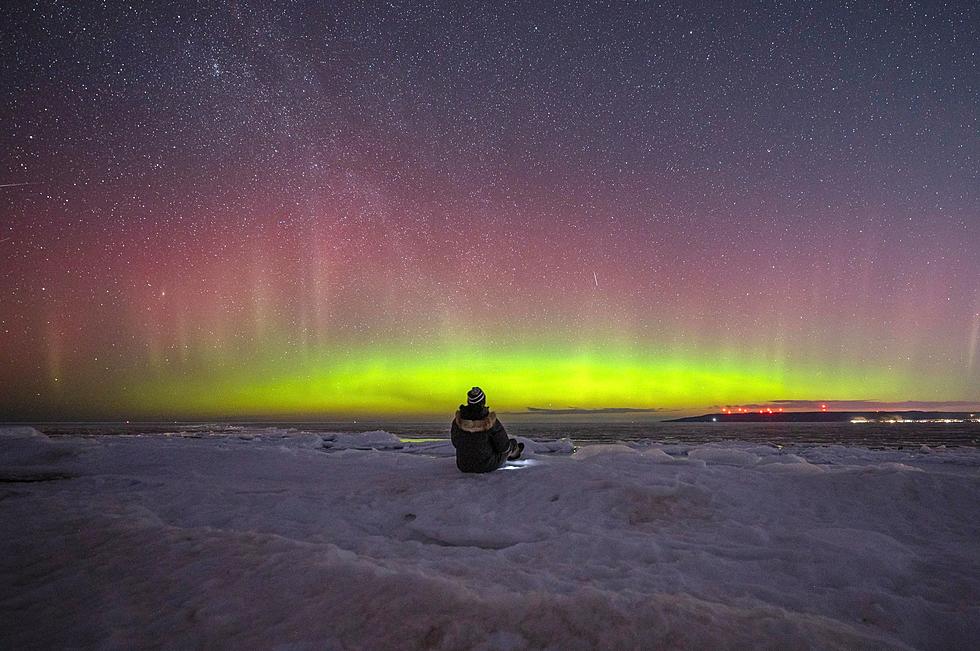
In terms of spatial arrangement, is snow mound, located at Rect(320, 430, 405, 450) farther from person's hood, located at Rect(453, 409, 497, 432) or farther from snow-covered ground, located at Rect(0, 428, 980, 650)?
person's hood, located at Rect(453, 409, 497, 432)

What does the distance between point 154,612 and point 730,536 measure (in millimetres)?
5567

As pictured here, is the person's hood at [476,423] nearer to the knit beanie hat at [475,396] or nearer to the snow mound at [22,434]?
the knit beanie hat at [475,396]

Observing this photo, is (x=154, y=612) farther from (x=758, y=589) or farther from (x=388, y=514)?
(x=758, y=589)

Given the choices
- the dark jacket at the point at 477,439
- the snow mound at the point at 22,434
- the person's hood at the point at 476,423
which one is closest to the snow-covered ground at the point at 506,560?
the dark jacket at the point at 477,439

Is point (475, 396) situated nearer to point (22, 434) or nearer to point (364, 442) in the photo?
point (364, 442)

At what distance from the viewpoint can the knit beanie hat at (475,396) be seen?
853 cm

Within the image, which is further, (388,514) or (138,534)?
(388,514)

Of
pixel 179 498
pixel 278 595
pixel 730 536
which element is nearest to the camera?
pixel 278 595

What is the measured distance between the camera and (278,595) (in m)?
3.16

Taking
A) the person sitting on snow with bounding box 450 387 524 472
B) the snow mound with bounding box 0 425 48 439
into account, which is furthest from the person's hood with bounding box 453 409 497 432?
the snow mound with bounding box 0 425 48 439

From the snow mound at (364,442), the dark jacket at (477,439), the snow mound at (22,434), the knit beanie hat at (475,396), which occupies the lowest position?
the snow mound at (364,442)

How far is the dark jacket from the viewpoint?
869 cm

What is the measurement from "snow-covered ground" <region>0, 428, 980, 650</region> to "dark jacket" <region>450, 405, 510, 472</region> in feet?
1.42

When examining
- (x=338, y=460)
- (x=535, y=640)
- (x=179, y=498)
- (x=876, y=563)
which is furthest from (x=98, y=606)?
(x=338, y=460)
